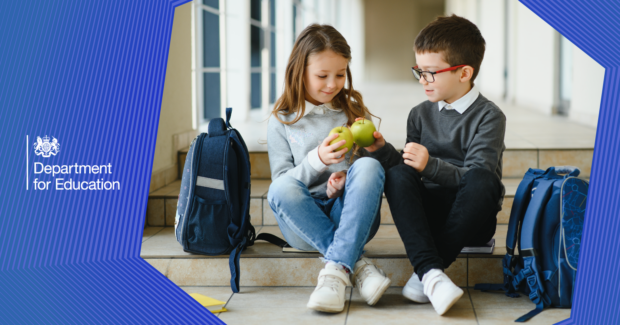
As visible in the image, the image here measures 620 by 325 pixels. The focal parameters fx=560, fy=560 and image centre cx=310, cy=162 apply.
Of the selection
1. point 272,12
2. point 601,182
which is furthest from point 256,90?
point 601,182

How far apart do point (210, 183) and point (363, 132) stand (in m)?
0.56

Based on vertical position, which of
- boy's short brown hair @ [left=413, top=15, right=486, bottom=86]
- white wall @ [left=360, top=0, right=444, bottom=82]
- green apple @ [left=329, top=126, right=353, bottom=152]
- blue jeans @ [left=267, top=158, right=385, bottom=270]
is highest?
white wall @ [left=360, top=0, right=444, bottom=82]

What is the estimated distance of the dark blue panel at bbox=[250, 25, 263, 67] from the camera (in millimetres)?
5383

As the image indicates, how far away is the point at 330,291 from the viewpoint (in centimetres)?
162

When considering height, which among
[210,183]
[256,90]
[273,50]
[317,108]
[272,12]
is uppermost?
[272,12]

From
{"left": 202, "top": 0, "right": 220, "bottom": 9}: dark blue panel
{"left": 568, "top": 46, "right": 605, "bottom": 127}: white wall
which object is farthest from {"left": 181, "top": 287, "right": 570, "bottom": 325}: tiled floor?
{"left": 568, "top": 46, "right": 605, "bottom": 127}: white wall

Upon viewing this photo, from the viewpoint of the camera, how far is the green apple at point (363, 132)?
5.57ft

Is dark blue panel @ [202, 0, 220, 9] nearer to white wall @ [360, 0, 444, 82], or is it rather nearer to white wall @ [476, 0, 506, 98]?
white wall @ [476, 0, 506, 98]

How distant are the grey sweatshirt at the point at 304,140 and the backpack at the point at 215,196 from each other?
4.4 inches

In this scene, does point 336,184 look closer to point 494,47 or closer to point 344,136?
point 344,136

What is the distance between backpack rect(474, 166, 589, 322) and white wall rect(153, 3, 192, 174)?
1.58 meters

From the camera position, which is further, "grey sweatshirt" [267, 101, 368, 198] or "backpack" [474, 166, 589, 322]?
"grey sweatshirt" [267, 101, 368, 198]

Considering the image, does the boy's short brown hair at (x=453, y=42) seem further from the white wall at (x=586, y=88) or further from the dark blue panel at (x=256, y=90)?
the dark blue panel at (x=256, y=90)

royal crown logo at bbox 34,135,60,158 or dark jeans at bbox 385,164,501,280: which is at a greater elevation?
royal crown logo at bbox 34,135,60,158
